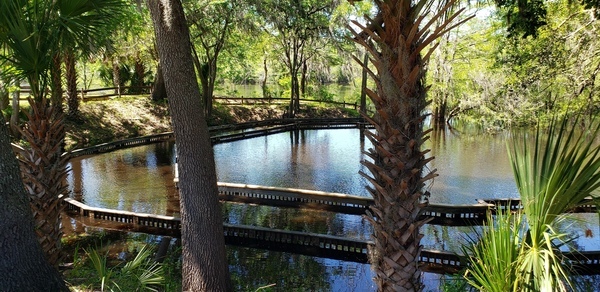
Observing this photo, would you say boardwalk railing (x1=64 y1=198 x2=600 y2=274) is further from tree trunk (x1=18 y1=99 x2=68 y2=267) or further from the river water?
tree trunk (x1=18 y1=99 x2=68 y2=267)

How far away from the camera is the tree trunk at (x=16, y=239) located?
3.39m

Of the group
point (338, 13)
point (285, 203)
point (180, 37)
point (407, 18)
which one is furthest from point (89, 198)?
point (338, 13)

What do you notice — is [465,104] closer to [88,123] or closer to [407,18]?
[88,123]

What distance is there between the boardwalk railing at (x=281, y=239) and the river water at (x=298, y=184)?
22cm

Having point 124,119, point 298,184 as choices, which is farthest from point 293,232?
point 124,119

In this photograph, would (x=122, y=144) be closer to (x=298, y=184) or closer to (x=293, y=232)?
(x=298, y=184)

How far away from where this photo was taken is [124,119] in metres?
20.1

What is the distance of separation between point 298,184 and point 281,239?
186 inches

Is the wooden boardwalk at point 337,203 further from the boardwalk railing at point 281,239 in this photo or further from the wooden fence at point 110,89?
the wooden fence at point 110,89

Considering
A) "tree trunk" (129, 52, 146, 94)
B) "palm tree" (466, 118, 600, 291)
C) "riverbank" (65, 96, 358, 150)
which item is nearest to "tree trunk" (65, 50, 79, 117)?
"riverbank" (65, 96, 358, 150)

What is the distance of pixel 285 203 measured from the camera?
10.5 meters

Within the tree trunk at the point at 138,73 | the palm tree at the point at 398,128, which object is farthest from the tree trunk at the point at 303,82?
the palm tree at the point at 398,128

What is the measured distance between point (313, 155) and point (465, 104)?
1062 centimetres

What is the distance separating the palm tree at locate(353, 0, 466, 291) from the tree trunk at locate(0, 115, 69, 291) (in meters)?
2.78
